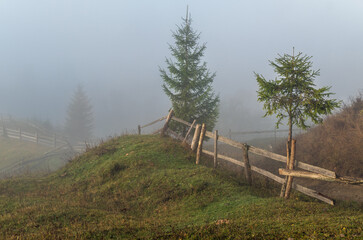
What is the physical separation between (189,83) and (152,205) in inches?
437

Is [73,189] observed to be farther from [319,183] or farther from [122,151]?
[319,183]

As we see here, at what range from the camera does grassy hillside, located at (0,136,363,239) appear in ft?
18.5

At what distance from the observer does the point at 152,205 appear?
9.48m

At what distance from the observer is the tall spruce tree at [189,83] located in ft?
61.6

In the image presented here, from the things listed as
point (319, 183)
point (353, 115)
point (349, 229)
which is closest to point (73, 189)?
point (349, 229)

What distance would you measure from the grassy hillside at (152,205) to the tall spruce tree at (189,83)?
3559 millimetres

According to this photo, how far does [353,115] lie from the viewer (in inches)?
651

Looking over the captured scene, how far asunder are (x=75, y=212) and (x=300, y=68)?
935cm

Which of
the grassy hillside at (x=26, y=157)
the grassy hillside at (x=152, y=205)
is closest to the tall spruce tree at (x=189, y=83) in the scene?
the grassy hillside at (x=152, y=205)

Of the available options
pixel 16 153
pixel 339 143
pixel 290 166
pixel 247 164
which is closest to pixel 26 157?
pixel 16 153

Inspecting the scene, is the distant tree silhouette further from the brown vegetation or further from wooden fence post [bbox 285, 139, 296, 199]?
wooden fence post [bbox 285, 139, 296, 199]

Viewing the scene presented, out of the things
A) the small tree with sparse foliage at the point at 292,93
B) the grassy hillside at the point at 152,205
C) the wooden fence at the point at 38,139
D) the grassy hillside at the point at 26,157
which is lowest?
the grassy hillside at the point at 26,157

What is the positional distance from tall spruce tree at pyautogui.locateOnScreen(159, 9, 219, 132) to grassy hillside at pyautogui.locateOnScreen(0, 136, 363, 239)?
11.7 feet

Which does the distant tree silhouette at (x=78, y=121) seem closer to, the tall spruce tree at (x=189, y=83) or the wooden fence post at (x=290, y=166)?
the tall spruce tree at (x=189, y=83)
